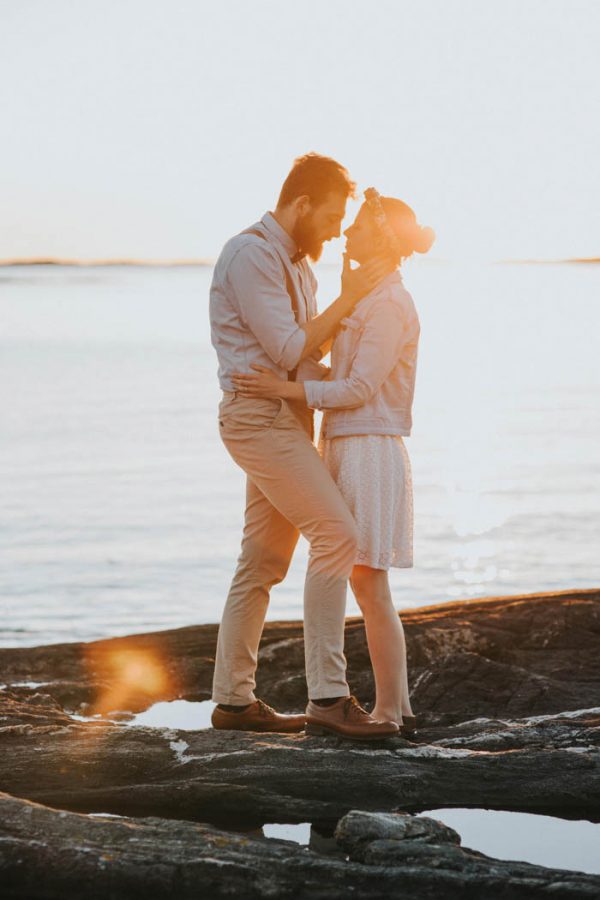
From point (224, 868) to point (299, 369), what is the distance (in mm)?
1937

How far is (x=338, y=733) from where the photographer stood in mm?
4879

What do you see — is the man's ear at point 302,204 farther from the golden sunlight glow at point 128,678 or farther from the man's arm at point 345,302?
the golden sunlight glow at point 128,678

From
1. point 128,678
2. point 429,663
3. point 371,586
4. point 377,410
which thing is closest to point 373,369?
point 377,410

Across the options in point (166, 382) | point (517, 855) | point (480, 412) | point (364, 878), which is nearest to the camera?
point (364, 878)

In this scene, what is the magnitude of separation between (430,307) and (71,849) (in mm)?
91133

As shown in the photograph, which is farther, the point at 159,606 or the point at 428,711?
the point at 159,606

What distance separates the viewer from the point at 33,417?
1090 inches

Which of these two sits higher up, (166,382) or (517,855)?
(517,855)

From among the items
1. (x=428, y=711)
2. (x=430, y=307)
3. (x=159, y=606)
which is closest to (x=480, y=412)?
(x=159, y=606)

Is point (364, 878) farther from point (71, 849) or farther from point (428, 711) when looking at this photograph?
point (428, 711)

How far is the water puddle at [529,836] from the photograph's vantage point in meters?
4.14

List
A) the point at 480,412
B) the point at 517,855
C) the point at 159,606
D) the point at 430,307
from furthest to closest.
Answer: the point at 430,307
the point at 480,412
the point at 159,606
the point at 517,855

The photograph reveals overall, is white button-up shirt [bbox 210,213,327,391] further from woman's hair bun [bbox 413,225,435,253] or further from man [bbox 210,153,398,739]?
woman's hair bun [bbox 413,225,435,253]

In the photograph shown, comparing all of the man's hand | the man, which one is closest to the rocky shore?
the man
